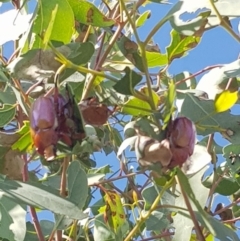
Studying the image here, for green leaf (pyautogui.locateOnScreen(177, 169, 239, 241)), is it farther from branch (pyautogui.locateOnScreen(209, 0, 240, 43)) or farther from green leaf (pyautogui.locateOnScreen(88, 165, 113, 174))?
green leaf (pyautogui.locateOnScreen(88, 165, 113, 174))

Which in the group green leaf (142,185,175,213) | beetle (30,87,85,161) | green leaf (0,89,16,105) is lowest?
green leaf (142,185,175,213)

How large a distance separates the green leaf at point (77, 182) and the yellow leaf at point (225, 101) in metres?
0.17

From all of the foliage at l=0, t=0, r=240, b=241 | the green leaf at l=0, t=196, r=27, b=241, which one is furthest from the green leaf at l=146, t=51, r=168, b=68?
the green leaf at l=0, t=196, r=27, b=241

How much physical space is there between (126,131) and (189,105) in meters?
0.09

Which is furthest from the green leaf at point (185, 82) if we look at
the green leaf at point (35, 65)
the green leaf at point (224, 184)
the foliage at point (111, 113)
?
the green leaf at point (35, 65)

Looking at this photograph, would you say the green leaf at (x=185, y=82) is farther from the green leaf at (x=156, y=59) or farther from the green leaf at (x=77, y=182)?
the green leaf at (x=77, y=182)

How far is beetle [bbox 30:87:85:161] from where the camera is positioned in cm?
62

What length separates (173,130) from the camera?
0.60 m

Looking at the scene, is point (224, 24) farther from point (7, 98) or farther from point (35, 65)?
point (7, 98)

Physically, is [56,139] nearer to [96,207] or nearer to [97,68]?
[97,68]

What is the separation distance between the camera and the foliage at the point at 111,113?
621mm

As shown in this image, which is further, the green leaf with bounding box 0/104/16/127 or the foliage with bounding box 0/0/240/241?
the green leaf with bounding box 0/104/16/127

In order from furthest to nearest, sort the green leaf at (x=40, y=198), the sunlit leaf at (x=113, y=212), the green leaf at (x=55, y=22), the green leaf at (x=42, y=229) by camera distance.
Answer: the green leaf at (x=42, y=229) < the sunlit leaf at (x=113, y=212) < the green leaf at (x=55, y=22) < the green leaf at (x=40, y=198)

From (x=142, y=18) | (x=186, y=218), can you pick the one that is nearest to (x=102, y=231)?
(x=186, y=218)
